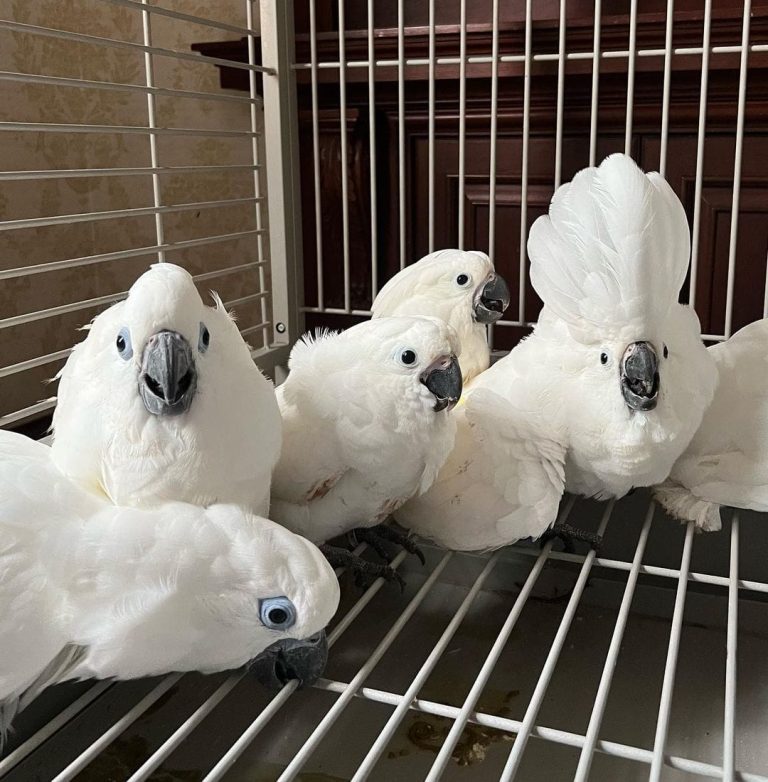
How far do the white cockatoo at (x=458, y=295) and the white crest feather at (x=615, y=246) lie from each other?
0.19 m

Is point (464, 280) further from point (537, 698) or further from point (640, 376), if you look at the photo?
point (537, 698)

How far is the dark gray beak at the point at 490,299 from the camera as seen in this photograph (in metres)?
1.23

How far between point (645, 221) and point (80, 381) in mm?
613

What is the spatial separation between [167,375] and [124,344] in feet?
0.23

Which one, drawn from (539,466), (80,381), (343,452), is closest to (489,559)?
(539,466)

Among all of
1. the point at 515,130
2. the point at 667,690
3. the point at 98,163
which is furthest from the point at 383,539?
the point at 98,163

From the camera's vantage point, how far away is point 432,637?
99cm

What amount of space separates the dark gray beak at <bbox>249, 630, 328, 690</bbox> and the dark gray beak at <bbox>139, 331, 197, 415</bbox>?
0.77ft

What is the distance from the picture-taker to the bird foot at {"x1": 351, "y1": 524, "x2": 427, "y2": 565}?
3.55 ft

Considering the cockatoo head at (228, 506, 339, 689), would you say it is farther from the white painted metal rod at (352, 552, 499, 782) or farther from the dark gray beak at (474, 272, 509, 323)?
the dark gray beak at (474, 272, 509, 323)

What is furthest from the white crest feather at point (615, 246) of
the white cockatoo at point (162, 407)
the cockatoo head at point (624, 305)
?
the white cockatoo at point (162, 407)

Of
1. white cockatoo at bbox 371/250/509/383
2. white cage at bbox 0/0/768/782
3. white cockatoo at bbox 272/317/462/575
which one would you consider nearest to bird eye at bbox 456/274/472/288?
white cockatoo at bbox 371/250/509/383

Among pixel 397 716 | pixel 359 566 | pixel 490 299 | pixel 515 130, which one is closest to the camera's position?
pixel 397 716

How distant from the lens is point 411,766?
0.81 m
